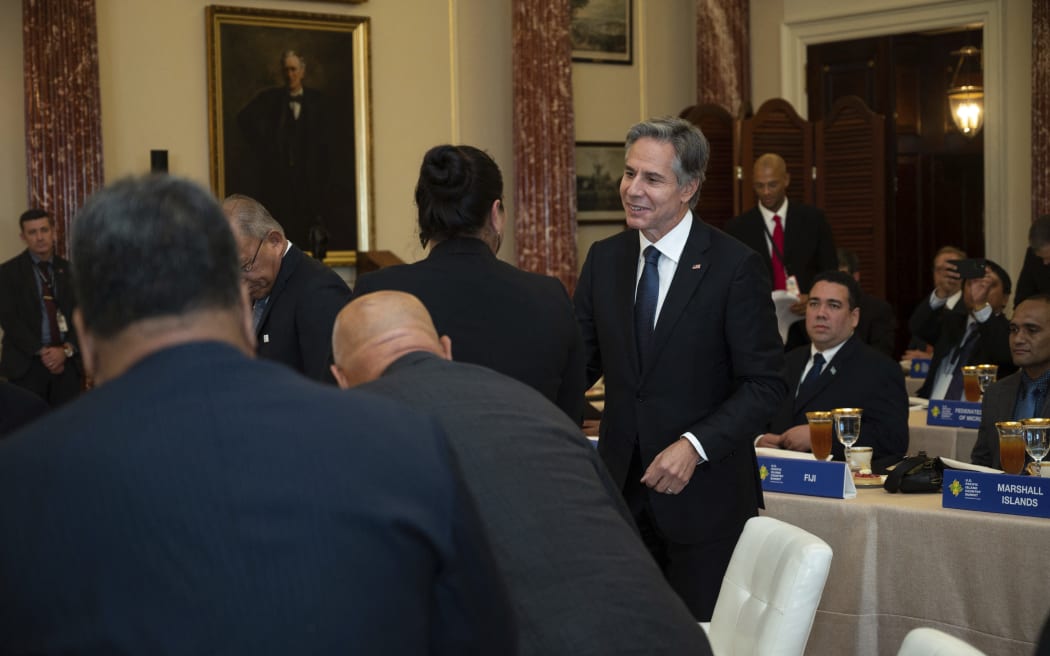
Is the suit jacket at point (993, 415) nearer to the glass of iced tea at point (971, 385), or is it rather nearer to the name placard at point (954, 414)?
the name placard at point (954, 414)

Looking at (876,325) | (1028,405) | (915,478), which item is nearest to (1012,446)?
(915,478)

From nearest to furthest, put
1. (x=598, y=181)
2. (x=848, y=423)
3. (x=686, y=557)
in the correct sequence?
(x=686, y=557) < (x=848, y=423) < (x=598, y=181)

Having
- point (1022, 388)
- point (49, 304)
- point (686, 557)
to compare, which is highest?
point (49, 304)

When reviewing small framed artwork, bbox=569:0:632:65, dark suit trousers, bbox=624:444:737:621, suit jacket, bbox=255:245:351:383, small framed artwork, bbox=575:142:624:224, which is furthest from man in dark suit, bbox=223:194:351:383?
small framed artwork, bbox=569:0:632:65

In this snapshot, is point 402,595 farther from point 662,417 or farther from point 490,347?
point 662,417

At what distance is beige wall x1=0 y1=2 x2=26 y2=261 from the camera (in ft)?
30.5

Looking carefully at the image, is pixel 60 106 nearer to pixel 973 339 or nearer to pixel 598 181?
pixel 598 181

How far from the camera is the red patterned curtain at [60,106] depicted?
9078mm

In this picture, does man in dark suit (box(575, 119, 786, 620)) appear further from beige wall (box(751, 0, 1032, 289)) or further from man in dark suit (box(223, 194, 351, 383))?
beige wall (box(751, 0, 1032, 289))

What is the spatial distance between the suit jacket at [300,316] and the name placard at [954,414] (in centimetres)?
331

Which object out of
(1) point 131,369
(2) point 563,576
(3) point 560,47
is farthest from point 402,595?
(3) point 560,47

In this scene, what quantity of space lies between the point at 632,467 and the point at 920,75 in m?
12.2

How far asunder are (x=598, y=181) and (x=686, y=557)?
851 centimetres

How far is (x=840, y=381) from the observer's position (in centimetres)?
550
